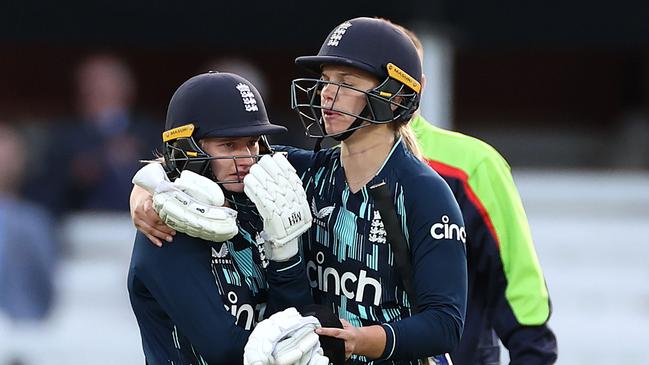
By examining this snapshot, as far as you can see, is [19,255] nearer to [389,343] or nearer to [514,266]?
[514,266]

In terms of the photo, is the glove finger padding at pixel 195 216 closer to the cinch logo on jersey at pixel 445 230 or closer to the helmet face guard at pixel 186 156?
the helmet face guard at pixel 186 156

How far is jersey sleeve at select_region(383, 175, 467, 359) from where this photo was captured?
348cm

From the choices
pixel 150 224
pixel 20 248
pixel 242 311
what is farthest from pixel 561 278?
pixel 150 224

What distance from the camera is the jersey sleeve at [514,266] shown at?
431 cm

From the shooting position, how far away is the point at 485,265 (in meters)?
4.34

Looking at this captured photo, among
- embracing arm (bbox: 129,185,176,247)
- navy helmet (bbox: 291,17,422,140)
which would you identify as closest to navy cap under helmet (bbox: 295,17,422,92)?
navy helmet (bbox: 291,17,422,140)

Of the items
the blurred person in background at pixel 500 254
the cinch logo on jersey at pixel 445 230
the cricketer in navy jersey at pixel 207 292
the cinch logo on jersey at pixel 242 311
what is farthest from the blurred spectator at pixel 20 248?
the cinch logo on jersey at pixel 445 230

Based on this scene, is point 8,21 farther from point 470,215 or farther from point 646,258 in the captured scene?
point 470,215

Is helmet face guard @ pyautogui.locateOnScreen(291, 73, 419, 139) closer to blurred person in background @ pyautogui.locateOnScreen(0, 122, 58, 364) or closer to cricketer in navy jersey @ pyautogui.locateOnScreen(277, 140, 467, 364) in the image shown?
cricketer in navy jersey @ pyautogui.locateOnScreen(277, 140, 467, 364)

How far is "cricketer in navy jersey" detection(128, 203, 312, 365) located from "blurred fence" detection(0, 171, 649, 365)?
4.17 meters

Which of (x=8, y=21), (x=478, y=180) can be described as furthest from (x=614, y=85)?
(x=478, y=180)

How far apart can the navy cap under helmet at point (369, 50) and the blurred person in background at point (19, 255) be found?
4.14 meters

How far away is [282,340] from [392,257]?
0.44 m

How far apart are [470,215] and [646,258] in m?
4.71
